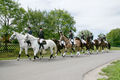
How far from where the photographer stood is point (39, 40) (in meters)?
12.6

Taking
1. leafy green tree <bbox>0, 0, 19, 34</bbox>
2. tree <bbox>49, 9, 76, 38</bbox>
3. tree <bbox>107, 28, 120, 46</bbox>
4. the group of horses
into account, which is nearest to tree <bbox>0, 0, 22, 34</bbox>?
leafy green tree <bbox>0, 0, 19, 34</bbox>

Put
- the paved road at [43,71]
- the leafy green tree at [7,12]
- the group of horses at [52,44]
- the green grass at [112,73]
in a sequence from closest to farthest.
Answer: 1. the green grass at [112,73]
2. the paved road at [43,71]
3. the group of horses at [52,44]
4. the leafy green tree at [7,12]

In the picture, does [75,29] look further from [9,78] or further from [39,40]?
[9,78]

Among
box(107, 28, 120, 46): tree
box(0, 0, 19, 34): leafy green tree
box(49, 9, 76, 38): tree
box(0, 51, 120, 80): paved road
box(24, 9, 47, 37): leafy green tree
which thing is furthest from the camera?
box(107, 28, 120, 46): tree

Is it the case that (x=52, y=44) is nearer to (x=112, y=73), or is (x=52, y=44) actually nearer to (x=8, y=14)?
(x=112, y=73)

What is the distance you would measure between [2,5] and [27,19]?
592 cm

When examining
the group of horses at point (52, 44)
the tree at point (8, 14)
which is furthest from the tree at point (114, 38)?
the tree at point (8, 14)

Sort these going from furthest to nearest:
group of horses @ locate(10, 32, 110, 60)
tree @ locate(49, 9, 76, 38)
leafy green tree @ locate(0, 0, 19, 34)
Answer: tree @ locate(49, 9, 76, 38) → leafy green tree @ locate(0, 0, 19, 34) → group of horses @ locate(10, 32, 110, 60)

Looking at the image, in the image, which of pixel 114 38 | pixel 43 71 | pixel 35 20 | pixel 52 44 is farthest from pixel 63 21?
pixel 114 38

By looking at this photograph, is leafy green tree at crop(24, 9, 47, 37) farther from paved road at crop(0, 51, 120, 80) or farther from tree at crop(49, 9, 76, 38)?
paved road at crop(0, 51, 120, 80)

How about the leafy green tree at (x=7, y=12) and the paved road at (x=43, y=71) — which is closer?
the paved road at (x=43, y=71)

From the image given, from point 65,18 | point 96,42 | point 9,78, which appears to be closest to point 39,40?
point 9,78

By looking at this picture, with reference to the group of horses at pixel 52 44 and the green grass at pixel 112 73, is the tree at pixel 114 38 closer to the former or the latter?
the group of horses at pixel 52 44

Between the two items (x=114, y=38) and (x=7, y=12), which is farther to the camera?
(x=114, y=38)
